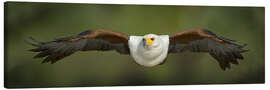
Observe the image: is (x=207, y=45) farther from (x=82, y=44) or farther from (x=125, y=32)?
(x=82, y=44)

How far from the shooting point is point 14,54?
3.35m

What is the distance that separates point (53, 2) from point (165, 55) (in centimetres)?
113

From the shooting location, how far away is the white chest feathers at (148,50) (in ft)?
10.1

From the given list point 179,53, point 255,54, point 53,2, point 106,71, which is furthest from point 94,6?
point 255,54

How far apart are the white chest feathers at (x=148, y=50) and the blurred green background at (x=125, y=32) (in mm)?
414

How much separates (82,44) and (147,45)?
0.54 m

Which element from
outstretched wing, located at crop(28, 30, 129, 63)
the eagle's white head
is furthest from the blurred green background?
the eagle's white head

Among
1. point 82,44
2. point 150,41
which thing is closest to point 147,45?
point 150,41

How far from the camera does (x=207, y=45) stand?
3.24 m

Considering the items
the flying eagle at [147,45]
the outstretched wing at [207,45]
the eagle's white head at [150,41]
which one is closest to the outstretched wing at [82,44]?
the flying eagle at [147,45]

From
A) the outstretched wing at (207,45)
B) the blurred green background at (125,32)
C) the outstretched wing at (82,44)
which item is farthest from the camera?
the blurred green background at (125,32)

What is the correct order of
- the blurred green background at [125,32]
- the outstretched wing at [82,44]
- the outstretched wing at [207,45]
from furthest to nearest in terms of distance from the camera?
the blurred green background at [125,32] < the outstretched wing at [207,45] < the outstretched wing at [82,44]

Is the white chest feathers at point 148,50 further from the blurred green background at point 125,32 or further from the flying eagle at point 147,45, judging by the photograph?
the blurred green background at point 125,32

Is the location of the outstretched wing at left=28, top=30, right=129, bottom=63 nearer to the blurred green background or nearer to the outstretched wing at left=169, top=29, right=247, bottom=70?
the blurred green background
